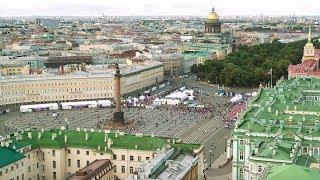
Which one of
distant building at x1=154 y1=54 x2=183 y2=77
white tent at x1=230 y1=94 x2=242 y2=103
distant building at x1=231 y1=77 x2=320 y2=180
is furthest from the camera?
distant building at x1=154 y1=54 x2=183 y2=77

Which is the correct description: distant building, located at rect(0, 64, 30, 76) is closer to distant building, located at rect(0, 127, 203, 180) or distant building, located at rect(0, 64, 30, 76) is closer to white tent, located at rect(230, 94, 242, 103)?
white tent, located at rect(230, 94, 242, 103)

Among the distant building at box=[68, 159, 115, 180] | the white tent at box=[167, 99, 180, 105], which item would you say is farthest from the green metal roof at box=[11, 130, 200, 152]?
the white tent at box=[167, 99, 180, 105]

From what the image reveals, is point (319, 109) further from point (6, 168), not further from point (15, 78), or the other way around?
point (15, 78)

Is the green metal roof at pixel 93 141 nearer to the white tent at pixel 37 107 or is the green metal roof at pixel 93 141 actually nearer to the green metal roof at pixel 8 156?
the green metal roof at pixel 8 156

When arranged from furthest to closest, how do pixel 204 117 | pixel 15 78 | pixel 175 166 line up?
pixel 15 78 < pixel 204 117 < pixel 175 166

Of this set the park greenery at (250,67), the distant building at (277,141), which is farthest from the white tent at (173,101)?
the distant building at (277,141)

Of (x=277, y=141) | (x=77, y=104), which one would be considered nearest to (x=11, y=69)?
(x=77, y=104)

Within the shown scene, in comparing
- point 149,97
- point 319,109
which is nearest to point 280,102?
point 319,109

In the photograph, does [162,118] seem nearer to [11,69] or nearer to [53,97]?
[53,97]
